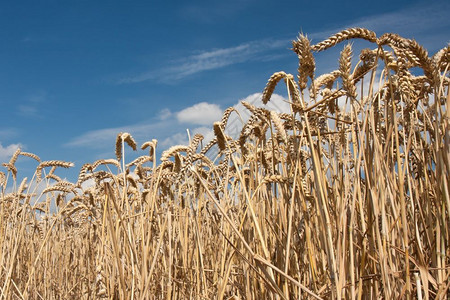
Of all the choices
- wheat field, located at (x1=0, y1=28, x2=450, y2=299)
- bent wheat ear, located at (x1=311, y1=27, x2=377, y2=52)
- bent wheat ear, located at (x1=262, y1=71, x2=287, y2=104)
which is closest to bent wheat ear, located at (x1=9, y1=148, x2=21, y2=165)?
wheat field, located at (x1=0, y1=28, x2=450, y2=299)

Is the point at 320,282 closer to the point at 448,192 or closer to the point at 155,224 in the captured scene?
the point at 448,192

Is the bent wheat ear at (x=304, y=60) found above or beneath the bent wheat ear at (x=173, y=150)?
above

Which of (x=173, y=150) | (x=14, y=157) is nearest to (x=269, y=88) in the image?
(x=173, y=150)

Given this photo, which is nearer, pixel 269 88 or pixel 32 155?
pixel 269 88

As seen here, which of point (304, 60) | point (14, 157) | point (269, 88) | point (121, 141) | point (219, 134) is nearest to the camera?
point (304, 60)

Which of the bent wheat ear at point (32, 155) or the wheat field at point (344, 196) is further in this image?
the bent wheat ear at point (32, 155)

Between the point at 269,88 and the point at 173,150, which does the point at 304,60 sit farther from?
the point at 173,150

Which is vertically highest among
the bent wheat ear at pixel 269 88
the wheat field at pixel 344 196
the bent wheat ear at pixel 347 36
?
the bent wheat ear at pixel 347 36

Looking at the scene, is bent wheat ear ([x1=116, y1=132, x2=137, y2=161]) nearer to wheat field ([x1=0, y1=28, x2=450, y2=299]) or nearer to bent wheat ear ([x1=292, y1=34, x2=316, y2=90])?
wheat field ([x1=0, y1=28, x2=450, y2=299])

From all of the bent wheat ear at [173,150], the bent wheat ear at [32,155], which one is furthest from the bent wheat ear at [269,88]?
the bent wheat ear at [32,155]

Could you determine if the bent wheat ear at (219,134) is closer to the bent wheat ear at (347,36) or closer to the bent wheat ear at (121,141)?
the bent wheat ear at (121,141)

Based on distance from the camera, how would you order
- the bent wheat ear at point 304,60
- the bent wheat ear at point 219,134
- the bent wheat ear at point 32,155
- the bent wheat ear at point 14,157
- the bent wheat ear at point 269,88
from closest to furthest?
the bent wheat ear at point 304,60 < the bent wheat ear at point 269,88 < the bent wheat ear at point 219,134 < the bent wheat ear at point 14,157 < the bent wheat ear at point 32,155

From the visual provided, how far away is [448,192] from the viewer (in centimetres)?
118

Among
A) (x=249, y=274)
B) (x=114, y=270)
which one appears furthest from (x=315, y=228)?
(x=114, y=270)
